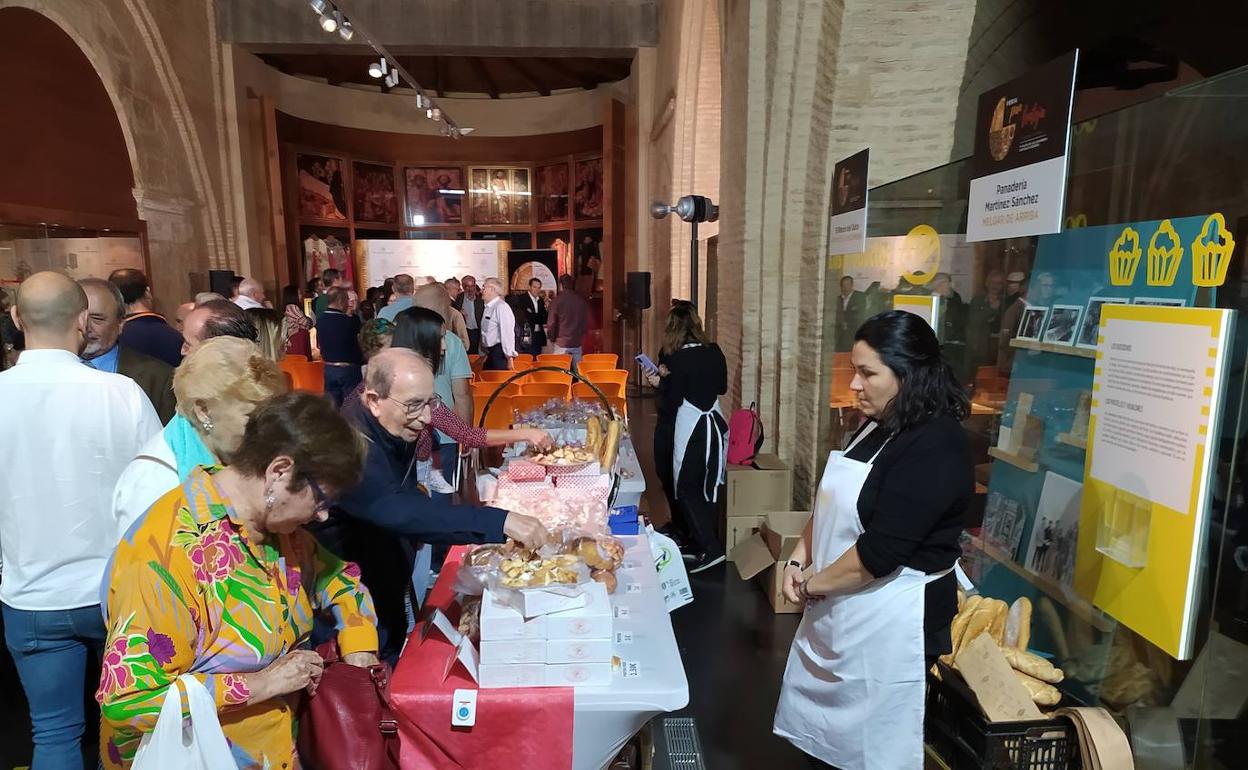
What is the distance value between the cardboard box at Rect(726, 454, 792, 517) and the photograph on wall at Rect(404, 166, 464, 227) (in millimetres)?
13091

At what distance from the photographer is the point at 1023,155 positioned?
2.56 m

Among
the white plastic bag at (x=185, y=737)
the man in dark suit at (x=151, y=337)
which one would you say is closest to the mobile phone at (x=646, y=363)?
the man in dark suit at (x=151, y=337)

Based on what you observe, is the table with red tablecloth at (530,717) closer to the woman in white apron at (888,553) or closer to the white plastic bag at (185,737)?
the white plastic bag at (185,737)

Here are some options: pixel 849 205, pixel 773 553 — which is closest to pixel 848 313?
pixel 849 205

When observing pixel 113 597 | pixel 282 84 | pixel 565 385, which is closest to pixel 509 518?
pixel 113 597

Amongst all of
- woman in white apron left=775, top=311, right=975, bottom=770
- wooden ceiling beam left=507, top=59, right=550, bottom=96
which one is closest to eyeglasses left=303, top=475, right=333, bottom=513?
woman in white apron left=775, top=311, right=975, bottom=770

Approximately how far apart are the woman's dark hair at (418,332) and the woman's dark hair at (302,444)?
7.81ft

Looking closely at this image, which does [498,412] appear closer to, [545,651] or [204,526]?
[545,651]

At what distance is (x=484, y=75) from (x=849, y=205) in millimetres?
13020

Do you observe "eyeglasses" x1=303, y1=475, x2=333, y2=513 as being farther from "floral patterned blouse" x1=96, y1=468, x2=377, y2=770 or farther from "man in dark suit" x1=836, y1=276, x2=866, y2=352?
"man in dark suit" x1=836, y1=276, x2=866, y2=352

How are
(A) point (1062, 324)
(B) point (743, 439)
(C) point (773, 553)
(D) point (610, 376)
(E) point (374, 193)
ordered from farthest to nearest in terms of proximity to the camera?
(E) point (374, 193) < (D) point (610, 376) < (B) point (743, 439) < (C) point (773, 553) < (A) point (1062, 324)

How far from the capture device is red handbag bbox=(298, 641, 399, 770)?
60.4 inches

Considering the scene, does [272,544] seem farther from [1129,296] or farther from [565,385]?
[565,385]

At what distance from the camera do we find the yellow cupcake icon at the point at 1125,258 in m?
2.27
